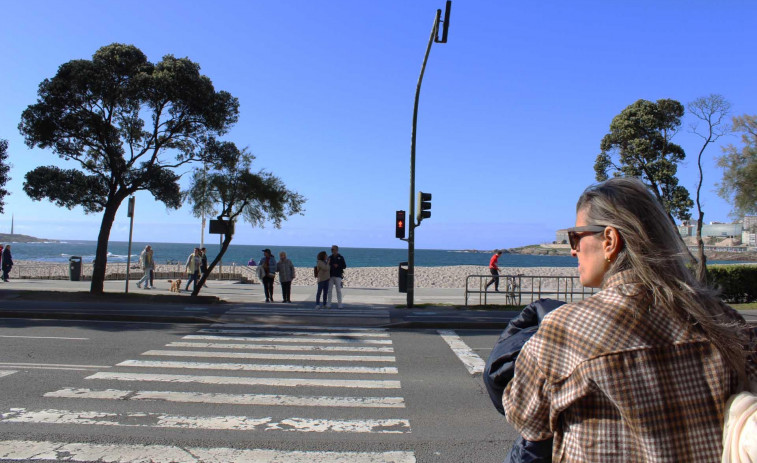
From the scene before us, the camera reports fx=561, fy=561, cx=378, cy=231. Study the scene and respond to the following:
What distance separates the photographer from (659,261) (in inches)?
63.7

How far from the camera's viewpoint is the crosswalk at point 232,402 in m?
4.84

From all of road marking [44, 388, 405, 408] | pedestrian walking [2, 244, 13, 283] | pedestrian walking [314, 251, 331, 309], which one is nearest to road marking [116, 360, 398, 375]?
road marking [44, 388, 405, 408]

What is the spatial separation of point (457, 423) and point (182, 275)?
2717cm

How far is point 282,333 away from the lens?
11.9m

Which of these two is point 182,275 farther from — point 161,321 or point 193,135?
point 161,321

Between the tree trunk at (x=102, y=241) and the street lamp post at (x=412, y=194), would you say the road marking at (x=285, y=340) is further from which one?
the tree trunk at (x=102, y=241)

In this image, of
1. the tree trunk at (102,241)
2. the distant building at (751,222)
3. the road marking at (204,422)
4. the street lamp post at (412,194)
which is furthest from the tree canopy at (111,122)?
the distant building at (751,222)

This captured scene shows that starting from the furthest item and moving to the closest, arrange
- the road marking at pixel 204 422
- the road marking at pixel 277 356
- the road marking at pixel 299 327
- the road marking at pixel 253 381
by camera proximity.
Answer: the road marking at pixel 299 327
the road marking at pixel 277 356
the road marking at pixel 253 381
the road marking at pixel 204 422

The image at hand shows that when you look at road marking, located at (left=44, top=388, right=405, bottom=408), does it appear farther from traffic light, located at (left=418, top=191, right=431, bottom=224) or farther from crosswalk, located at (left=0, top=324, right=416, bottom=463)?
traffic light, located at (left=418, top=191, right=431, bottom=224)

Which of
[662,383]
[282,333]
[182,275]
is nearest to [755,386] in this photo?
[662,383]

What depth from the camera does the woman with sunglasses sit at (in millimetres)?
1508

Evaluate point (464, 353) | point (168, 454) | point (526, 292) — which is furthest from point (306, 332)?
point (526, 292)

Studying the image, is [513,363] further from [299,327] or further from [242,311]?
[242,311]

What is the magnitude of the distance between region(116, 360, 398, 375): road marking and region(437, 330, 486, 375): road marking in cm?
124
